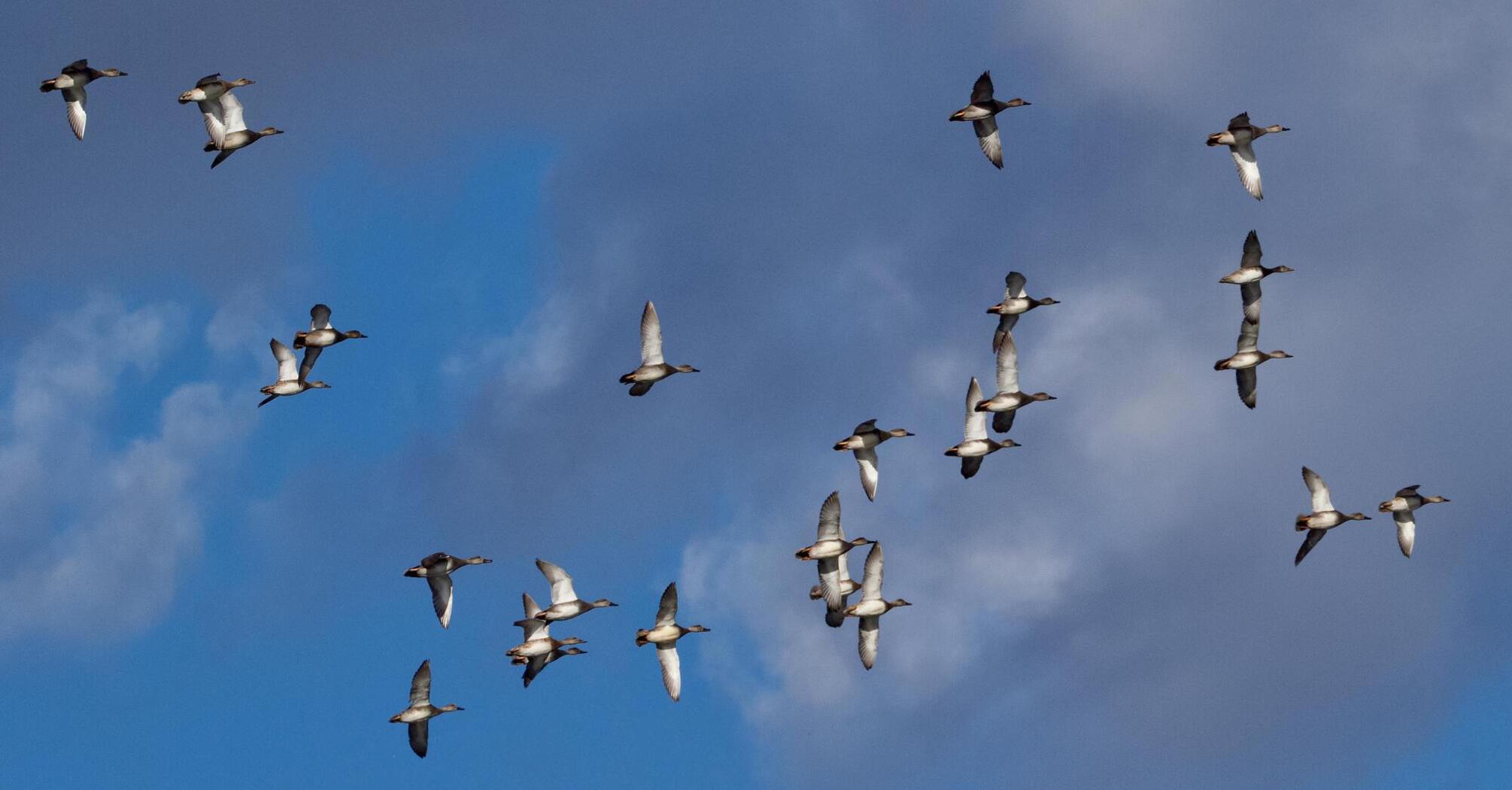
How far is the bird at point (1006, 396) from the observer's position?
110 m

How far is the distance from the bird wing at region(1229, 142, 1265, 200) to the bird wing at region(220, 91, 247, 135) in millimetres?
39334

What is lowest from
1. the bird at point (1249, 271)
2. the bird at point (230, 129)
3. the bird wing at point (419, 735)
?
the bird wing at point (419, 735)

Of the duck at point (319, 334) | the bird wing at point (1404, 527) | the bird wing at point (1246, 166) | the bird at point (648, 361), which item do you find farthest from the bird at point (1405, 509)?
the duck at point (319, 334)

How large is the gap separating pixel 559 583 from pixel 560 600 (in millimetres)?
740

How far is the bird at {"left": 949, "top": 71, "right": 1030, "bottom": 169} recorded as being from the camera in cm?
10638

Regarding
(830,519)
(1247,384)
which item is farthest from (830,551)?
(1247,384)

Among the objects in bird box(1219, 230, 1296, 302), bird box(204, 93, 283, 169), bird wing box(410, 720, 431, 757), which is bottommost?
bird wing box(410, 720, 431, 757)

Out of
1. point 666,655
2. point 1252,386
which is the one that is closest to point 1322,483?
point 1252,386

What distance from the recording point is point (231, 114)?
4294 inches

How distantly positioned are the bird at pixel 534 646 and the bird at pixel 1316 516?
2983 centimetres

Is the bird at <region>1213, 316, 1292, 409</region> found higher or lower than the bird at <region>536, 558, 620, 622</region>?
higher

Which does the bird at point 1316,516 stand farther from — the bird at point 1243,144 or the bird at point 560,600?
the bird at point 560,600

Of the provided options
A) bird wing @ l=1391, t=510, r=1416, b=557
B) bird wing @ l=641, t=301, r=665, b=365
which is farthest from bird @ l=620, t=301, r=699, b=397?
bird wing @ l=1391, t=510, r=1416, b=557

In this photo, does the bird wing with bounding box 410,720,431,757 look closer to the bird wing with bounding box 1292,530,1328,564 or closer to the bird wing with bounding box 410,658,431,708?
the bird wing with bounding box 410,658,431,708
